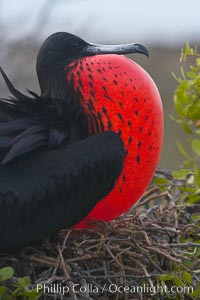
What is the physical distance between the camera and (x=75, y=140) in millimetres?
2717

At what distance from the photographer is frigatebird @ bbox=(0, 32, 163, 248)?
8.49ft

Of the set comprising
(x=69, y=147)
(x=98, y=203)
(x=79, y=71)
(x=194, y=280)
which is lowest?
(x=194, y=280)

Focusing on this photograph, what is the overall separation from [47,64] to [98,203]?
0.45 m

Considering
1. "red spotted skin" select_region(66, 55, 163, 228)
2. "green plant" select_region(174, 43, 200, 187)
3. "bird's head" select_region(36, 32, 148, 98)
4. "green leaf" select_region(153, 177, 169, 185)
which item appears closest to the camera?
"red spotted skin" select_region(66, 55, 163, 228)

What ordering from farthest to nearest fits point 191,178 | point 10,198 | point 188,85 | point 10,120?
1. point 191,178
2. point 188,85
3. point 10,120
4. point 10,198

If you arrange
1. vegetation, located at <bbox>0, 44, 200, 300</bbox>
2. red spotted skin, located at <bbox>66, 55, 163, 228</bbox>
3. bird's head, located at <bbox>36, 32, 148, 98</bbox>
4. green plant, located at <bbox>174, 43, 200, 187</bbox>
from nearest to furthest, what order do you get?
vegetation, located at <bbox>0, 44, 200, 300</bbox>, red spotted skin, located at <bbox>66, 55, 163, 228</bbox>, bird's head, located at <bbox>36, 32, 148, 98</bbox>, green plant, located at <bbox>174, 43, 200, 187</bbox>

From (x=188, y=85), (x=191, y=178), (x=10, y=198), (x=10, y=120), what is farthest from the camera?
(x=191, y=178)

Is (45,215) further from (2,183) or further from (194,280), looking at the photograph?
(194,280)

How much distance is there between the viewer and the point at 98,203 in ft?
8.99

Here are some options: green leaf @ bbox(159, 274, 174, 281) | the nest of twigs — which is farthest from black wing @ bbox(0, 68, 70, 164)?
green leaf @ bbox(159, 274, 174, 281)

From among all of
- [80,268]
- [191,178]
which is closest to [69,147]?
[80,268]

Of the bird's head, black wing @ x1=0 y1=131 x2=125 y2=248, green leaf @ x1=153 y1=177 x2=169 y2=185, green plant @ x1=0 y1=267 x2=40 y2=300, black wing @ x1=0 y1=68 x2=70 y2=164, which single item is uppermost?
the bird's head

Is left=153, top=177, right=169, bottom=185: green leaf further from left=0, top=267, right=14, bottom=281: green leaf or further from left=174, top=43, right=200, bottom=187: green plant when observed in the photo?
left=0, top=267, right=14, bottom=281: green leaf

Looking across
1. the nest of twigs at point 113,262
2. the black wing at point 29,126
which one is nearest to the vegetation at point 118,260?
the nest of twigs at point 113,262
